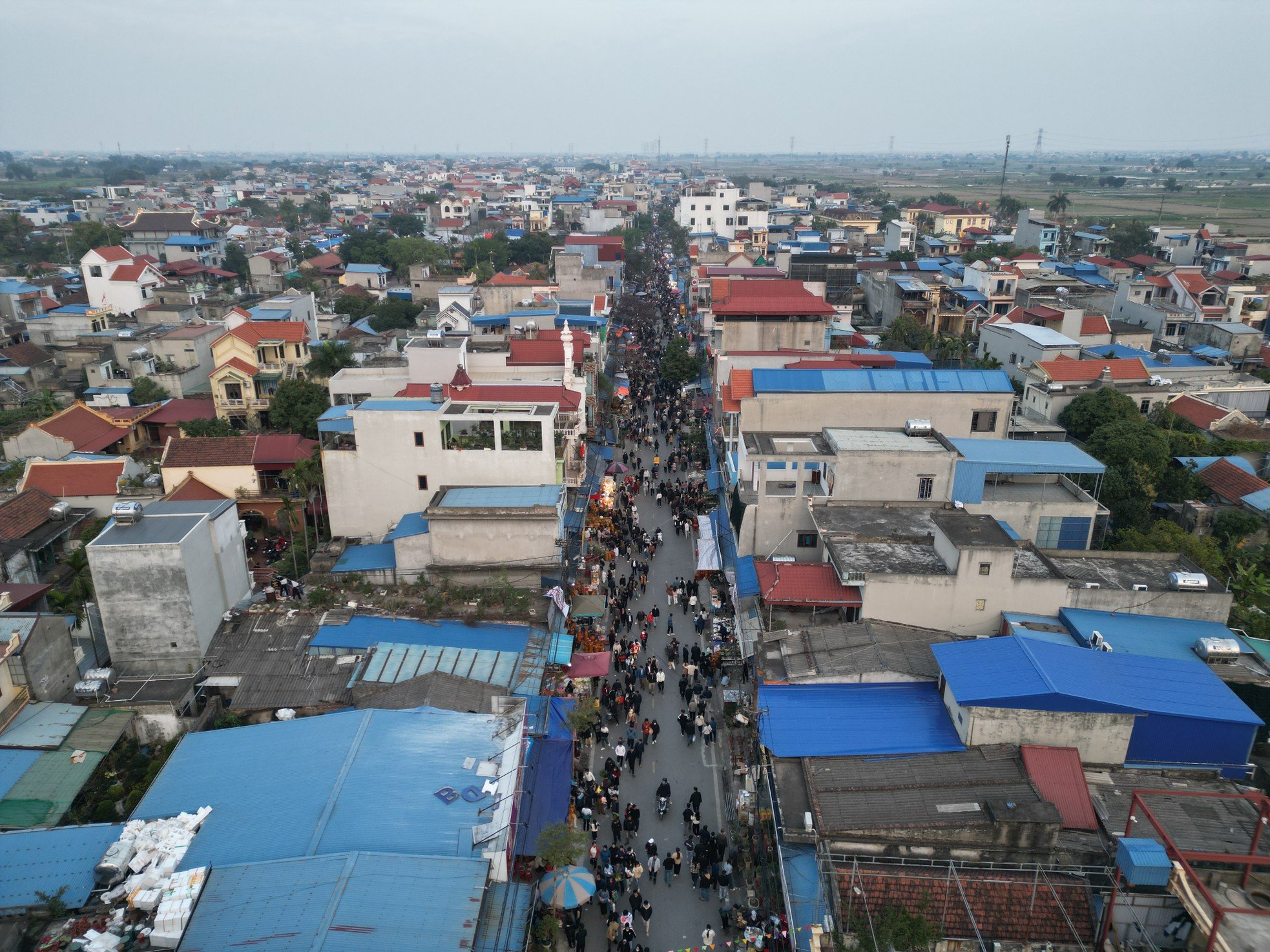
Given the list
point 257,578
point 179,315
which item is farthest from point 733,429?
point 179,315

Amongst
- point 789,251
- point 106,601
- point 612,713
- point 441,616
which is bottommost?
point 612,713

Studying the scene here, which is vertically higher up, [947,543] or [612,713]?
[947,543]

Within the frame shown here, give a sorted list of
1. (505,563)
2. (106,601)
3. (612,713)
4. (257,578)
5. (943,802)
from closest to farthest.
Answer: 1. (943,802)
2. (106,601)
3. (612,713)
4. (505,563)
5. (257,578)

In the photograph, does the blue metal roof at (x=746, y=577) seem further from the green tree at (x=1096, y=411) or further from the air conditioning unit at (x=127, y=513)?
the green tree at (x=1096, y=411)

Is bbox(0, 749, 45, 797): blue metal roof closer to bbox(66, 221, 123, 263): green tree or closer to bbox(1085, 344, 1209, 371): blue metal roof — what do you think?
bbox(1085, 344, 1209, 371): blue metal roof

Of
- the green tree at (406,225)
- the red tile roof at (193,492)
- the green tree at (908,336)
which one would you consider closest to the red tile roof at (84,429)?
the red tile roof at (193,492)

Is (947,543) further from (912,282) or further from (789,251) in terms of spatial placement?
(789,251)

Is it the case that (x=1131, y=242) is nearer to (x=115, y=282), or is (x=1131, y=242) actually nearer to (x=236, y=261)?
(x=236, y=261)

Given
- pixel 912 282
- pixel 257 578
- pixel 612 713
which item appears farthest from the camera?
pixel 912 282
